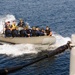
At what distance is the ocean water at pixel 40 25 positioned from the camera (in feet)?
65.6

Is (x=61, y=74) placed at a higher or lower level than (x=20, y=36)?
lower

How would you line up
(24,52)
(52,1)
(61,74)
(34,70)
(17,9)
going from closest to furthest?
1. (61,74)
2. (34,70)
3. (24,52)
4. (17,9)
5. (52,1)

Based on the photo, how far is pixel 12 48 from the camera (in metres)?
24.2

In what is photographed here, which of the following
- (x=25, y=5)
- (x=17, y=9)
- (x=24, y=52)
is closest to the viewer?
(x=24, y=52)

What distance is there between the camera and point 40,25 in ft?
113

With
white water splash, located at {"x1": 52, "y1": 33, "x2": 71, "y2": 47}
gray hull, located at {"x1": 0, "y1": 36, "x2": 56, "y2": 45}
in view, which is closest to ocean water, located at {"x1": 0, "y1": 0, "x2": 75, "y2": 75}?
white water splash, located at {"x1": 52, "y1": 33, "x2": 71, "y2": 47}

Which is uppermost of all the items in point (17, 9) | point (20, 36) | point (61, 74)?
point (17, 9)

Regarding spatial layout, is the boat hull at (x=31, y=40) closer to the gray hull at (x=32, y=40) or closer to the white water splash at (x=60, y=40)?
the gray hull at (x=32, y=40)

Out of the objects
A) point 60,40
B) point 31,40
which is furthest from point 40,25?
point 31,40

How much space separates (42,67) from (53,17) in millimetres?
19465

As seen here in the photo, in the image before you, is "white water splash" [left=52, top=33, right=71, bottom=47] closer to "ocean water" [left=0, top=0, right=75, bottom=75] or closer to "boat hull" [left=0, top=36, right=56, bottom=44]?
"ocean water" [left=0, top=0, right=75, bottom=75]

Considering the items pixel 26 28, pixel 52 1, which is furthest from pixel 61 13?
pixel 26 28

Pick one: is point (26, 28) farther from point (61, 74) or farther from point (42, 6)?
point (42, 6)

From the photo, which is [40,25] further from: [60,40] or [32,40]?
[32,40]
